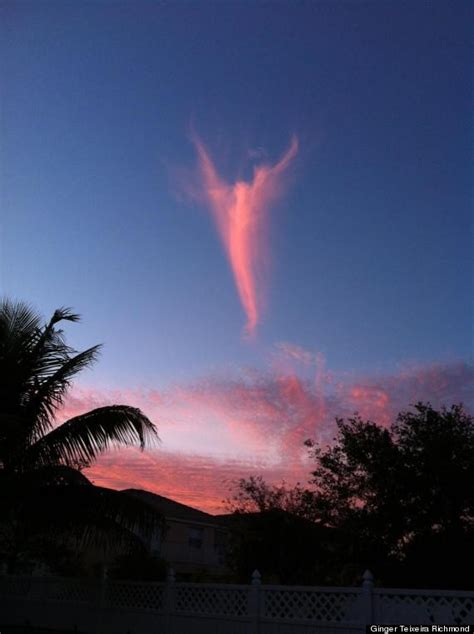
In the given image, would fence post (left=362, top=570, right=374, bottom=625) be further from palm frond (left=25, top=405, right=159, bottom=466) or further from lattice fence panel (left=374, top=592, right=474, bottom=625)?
palm frond (left=25, top=405, right=159, bottom=466)

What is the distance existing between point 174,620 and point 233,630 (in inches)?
68.3

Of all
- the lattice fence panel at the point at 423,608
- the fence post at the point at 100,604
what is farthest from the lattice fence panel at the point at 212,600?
the lattice fence panel at the point at 423,608

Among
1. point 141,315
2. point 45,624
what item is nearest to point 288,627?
point 45,624

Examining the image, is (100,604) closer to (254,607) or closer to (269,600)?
(254,607)

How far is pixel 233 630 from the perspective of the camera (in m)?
14.2

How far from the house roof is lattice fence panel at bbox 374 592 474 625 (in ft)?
91.3

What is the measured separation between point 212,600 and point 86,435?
4.67m

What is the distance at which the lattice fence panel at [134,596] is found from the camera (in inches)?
627

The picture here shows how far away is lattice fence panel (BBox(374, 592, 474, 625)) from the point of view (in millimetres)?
11438

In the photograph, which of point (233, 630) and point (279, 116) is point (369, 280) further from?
point (233, 630)

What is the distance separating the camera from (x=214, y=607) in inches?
586

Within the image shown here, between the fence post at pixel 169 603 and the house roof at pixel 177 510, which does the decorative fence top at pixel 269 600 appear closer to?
the fence post at pixel 169 603

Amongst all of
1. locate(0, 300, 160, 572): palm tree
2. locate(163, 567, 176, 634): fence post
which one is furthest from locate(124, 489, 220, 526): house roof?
locate(0, 300, 160, 572): palm tree

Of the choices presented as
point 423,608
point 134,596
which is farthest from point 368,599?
point 134,596
